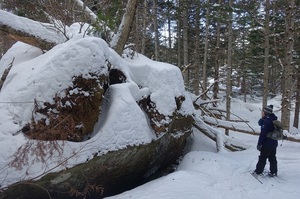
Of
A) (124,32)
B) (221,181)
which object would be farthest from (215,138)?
(124,32)

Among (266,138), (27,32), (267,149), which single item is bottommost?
(267,149)

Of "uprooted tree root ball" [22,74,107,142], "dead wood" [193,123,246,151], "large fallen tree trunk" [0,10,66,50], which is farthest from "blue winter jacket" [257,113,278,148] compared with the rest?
"large fallen tree trunk" [0,10,66,50]

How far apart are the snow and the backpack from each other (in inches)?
35.9

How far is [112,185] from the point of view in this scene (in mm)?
5293

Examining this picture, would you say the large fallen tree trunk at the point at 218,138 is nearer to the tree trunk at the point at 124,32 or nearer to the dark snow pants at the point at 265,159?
the dark snow pants at the point at 265,159

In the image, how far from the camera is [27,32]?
21.0ft

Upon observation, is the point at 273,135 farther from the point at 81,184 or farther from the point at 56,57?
the point at 56,57

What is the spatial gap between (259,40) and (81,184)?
1491cm

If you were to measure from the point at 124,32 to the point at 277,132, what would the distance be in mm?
5065

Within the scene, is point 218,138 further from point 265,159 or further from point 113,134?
point 113,134

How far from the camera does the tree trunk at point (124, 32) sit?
773 cm

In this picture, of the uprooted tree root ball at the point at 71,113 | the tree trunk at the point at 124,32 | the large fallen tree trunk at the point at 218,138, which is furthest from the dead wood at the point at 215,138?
the uprooted tree root ball at the point at 71,113

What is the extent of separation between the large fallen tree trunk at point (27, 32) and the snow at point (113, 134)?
0.59ft

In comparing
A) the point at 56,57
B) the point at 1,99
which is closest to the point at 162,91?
the point at 56,57
